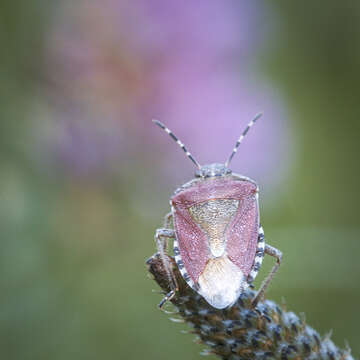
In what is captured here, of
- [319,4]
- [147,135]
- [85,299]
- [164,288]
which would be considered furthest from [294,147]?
[164,288]

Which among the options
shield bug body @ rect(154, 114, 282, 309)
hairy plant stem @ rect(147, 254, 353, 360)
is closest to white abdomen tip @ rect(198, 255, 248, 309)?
shield bug body @ rect(154, 114, 282, 309)

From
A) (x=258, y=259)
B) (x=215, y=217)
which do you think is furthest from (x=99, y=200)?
(x=258, y=259)

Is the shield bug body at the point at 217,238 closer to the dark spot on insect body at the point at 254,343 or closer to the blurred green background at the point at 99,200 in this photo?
the dark spot on insect body at the point at 254,343

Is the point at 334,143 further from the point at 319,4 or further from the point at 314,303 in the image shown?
the point at 314,303

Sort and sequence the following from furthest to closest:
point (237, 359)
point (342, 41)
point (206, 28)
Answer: point (342, 41) < point (206, 28) < point (237, 359)

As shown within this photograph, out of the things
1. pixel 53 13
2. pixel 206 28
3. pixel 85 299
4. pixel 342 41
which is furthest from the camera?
pixel 342 41

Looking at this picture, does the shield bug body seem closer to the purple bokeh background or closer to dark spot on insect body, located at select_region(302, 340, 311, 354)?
dark spot on insect body, located at select_region(302, 340, 311, 354)

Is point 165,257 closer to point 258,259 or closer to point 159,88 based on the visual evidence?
point 258,259
